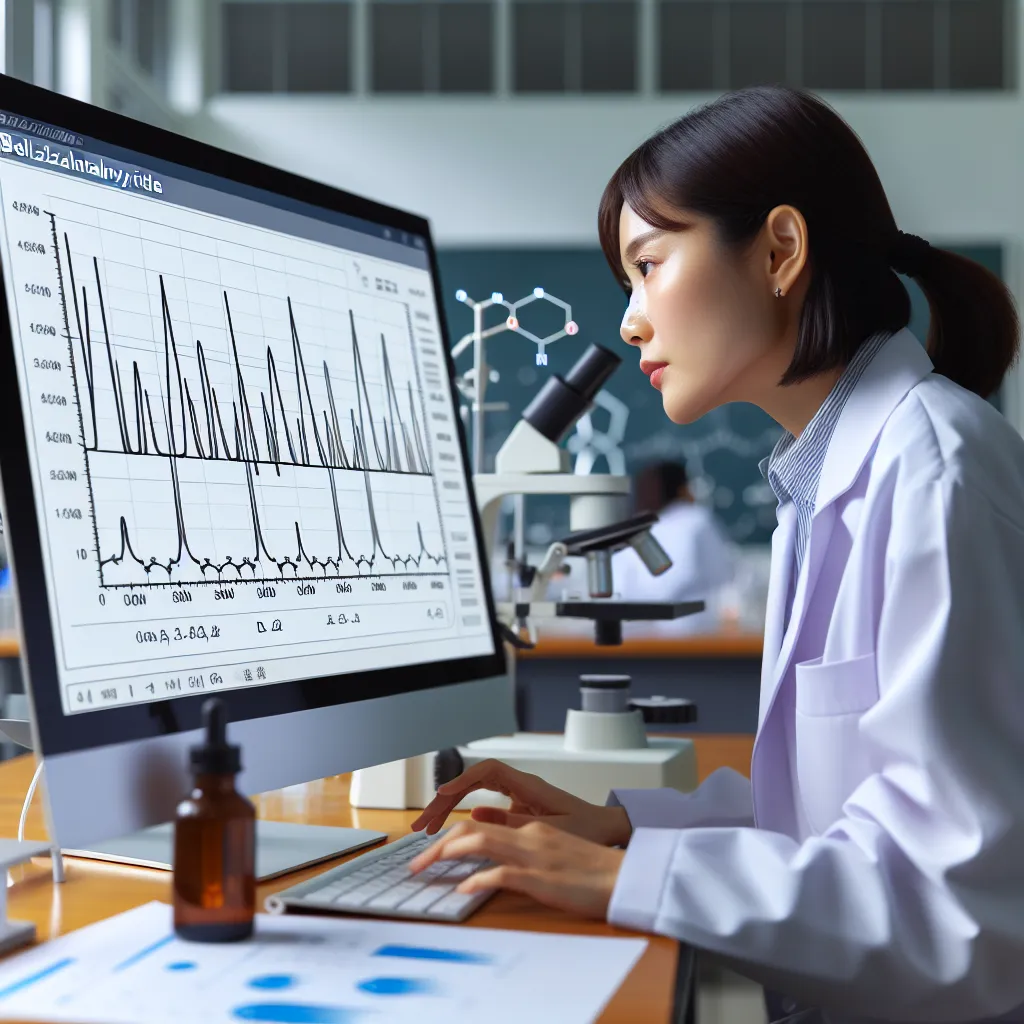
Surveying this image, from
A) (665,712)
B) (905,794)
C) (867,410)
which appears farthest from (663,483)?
(905,794)

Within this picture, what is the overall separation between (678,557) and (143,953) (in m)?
4.01

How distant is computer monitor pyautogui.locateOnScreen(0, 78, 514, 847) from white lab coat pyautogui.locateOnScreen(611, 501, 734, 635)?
316 centimetres

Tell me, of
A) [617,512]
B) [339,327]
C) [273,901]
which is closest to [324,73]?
[617,512]

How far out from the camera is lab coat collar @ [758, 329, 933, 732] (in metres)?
0.91

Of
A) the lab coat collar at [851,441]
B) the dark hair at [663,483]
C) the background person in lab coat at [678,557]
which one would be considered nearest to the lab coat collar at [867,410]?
the lab coat collar at [851,441]

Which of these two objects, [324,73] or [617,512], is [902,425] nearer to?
[617,512]

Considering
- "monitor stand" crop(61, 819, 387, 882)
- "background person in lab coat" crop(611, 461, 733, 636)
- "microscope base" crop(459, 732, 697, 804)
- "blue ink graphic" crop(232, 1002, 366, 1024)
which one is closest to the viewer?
"blue ink graphic" crop(232, 1002, 366, 1024)

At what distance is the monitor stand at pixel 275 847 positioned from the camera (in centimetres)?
87

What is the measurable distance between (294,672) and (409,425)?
0.93 feet

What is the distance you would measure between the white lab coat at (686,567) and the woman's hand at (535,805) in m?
3.16

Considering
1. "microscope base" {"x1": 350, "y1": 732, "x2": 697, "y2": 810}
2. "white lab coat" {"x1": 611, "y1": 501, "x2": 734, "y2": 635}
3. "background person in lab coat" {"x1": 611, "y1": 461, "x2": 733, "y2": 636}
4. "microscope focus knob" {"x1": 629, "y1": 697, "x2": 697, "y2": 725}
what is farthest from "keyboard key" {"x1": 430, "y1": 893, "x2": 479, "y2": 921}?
"white lab coat" {"x1": 611, "y1": 501, "x2": 734, "y2": 635}

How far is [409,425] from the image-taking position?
1.05 meters

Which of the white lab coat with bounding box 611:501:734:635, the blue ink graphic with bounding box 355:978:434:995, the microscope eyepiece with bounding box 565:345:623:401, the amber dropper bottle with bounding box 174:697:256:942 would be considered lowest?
the white lab coat with bounding box 611:501:734:635

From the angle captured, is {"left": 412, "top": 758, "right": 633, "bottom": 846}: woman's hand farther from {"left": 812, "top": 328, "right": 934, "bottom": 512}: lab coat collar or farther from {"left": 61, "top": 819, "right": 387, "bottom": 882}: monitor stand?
{"left": 812, "top": 328, "right": 934, "bottom": 512}: lab coat collar
